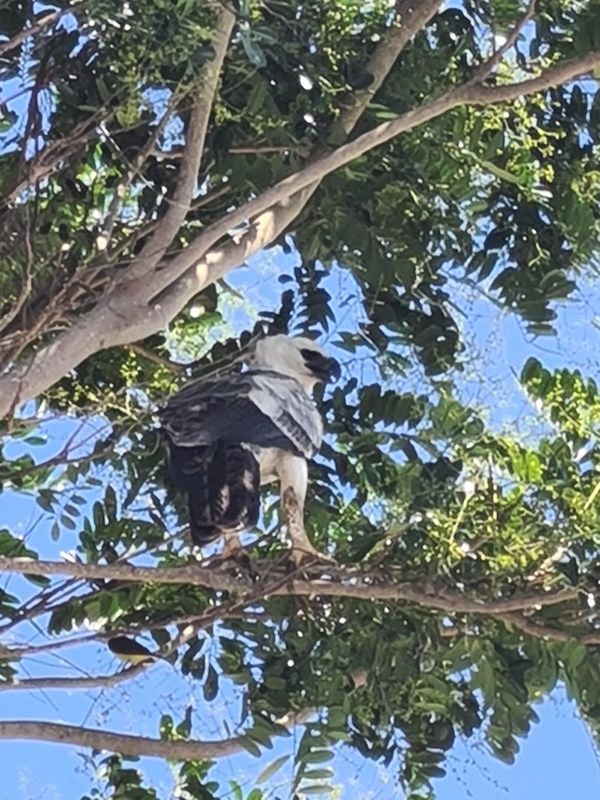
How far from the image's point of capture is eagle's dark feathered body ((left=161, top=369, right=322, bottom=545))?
115 inches

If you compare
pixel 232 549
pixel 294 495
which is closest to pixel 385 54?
pixel 294 495

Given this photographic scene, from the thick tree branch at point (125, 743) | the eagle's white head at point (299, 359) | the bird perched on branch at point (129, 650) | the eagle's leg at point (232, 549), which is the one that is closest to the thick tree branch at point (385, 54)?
the eagle's white head at point (299, 359)

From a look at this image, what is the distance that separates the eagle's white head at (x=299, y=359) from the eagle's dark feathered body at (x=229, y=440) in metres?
0.15

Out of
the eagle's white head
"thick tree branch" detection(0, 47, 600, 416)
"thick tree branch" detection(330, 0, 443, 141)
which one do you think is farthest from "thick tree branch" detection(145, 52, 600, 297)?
the eagle's white head

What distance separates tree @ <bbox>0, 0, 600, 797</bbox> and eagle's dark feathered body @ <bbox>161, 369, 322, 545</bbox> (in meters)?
0.11

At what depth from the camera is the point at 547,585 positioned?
2961mm

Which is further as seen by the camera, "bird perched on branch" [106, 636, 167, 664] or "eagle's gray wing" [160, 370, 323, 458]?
"bird perched on branch" [106, 636, 167, 664]

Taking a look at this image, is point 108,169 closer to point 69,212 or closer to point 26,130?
point 69,212

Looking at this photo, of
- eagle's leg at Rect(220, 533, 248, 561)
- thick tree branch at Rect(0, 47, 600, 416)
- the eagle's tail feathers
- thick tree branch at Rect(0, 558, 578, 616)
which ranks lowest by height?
thick tree branch at Rect(0, 558, 578, 616)

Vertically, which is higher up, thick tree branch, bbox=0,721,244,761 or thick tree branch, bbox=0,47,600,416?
thick tree branch, bbox=0,47,600,416

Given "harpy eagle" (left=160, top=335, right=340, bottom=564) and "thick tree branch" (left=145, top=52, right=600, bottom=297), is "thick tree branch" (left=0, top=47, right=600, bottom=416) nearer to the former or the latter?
"thick tree branch" (left=145, top=52, right=600, bottom=297)

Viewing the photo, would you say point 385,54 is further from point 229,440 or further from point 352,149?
point 229,440

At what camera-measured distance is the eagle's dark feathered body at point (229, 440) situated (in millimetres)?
2926

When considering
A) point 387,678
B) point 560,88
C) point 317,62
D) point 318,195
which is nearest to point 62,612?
point 387,678
